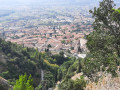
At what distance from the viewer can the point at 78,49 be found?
3638cm

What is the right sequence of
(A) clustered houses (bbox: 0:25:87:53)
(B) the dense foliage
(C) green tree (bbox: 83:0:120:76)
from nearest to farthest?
1. (C) green tree (bbox: 83:0:120:76)
2. (B) the dense foliage
3. (A) clustered houses (bbox: 0:25:87:53)

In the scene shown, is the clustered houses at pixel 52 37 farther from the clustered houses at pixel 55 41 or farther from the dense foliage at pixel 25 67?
the dense foliage at pixel 25 67

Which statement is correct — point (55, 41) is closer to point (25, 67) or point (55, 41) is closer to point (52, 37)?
point (52, 37)

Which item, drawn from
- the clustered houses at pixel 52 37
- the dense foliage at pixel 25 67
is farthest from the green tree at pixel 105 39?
the clustered houses at pixel 52 37

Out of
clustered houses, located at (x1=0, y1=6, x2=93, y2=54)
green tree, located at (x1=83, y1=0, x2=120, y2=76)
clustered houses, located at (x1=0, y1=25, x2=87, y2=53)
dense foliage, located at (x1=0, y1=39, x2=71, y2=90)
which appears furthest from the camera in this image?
clustered houses, located at (x1=0, y1=6, x2=93, y2=54)

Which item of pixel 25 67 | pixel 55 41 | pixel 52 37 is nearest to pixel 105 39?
pixel 25 67

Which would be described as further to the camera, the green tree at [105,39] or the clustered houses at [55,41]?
the clustered houses at [55,41]

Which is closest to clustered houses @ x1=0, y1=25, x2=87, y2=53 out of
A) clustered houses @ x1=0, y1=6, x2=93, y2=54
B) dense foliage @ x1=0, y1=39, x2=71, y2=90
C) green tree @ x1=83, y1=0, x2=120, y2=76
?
clustered houses @ x1=0, y1=6, x2=93, y2=54

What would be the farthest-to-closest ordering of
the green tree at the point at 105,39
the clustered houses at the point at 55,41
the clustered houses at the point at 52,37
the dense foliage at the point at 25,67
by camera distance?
the clustered houses at the point at 52,37, the clustered houses at the point at 55,41, the dense foliage at the point at 25,67, the green tree at the point at 105,39

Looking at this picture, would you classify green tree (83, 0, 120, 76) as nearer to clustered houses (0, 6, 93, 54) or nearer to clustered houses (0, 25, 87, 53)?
clustered houses (0, 6, 93, 54)

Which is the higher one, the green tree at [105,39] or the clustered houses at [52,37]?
the green tree at [105,39]

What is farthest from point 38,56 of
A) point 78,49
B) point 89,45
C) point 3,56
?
point 89,45

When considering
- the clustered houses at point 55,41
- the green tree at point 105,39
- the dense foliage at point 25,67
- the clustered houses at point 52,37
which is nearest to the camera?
the green tree at point 105,39

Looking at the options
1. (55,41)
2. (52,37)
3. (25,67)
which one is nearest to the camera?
(25,67)
